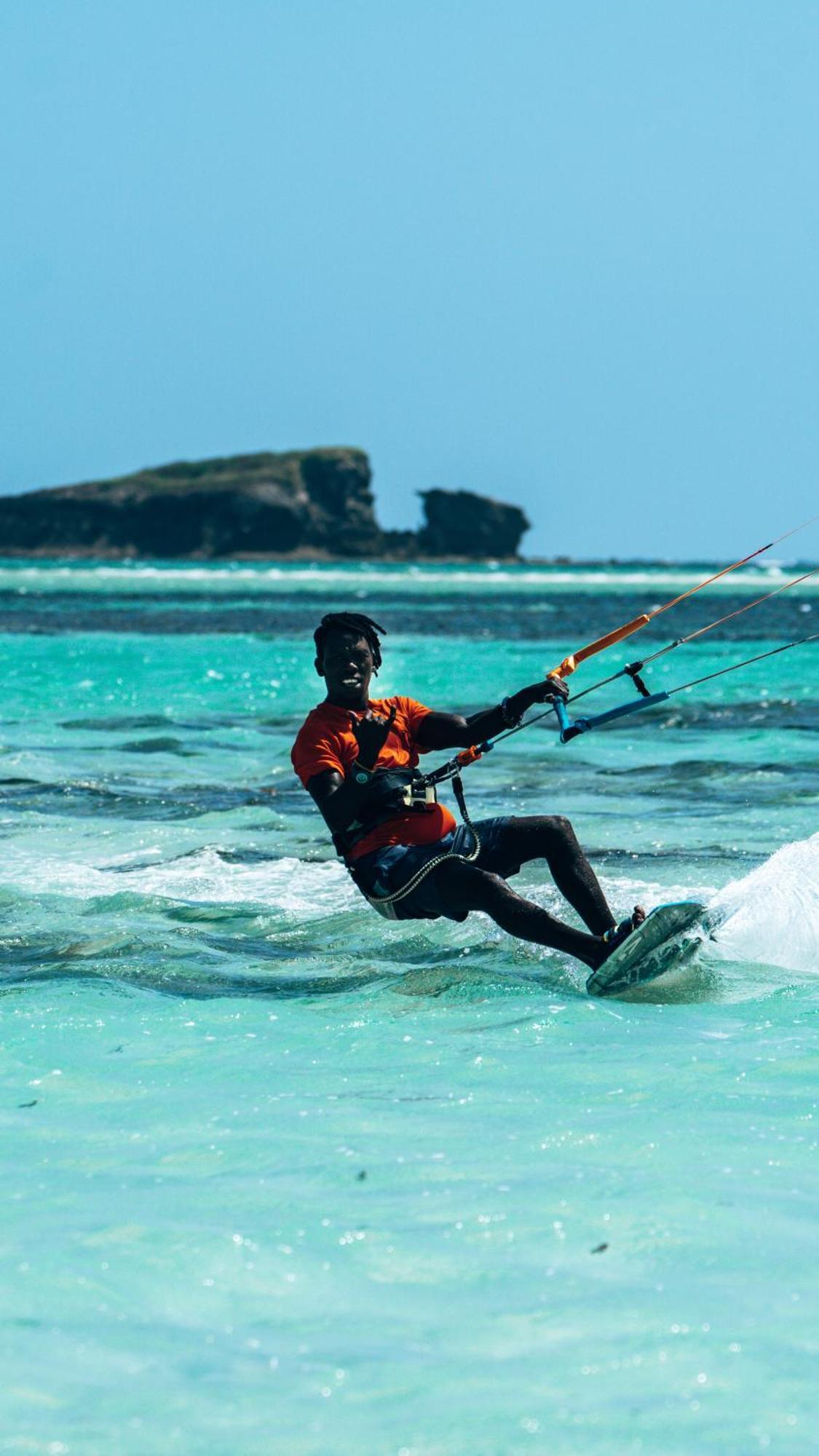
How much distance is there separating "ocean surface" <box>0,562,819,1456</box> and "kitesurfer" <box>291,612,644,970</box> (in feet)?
1.26

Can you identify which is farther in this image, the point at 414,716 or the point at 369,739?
the point at 414,716

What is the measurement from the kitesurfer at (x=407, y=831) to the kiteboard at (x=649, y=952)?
74 millimetres

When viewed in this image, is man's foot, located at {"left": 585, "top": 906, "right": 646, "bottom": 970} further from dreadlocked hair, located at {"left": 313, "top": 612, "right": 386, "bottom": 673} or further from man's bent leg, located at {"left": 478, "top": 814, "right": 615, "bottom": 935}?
dreadlocked hair, located at {"left": 313, "top": 612, "right": 386, "bottom": 673}

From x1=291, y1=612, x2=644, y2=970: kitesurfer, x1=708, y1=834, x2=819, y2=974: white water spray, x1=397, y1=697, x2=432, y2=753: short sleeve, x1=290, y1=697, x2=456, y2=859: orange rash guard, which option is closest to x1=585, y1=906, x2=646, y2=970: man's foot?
x1=291, y1=612, x2=644, y2=970: kitesurfer

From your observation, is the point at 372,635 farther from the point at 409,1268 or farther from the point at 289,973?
the point at 409,1268

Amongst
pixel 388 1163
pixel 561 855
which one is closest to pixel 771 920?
pixel 561 855

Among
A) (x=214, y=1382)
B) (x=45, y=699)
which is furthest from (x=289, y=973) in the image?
(x=45, y=699)

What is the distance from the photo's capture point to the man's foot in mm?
7043

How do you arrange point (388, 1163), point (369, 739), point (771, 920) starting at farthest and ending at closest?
point (771, 920), point (369, 739), point (388, 1163)

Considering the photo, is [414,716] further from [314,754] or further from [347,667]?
[314,754]

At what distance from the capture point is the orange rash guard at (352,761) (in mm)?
7262

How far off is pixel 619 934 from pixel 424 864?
35.9 inches

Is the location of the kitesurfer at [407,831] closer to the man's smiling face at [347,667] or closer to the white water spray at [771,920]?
the man's smiling face at [347,667]

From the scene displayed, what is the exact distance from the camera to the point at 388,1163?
4.97m
